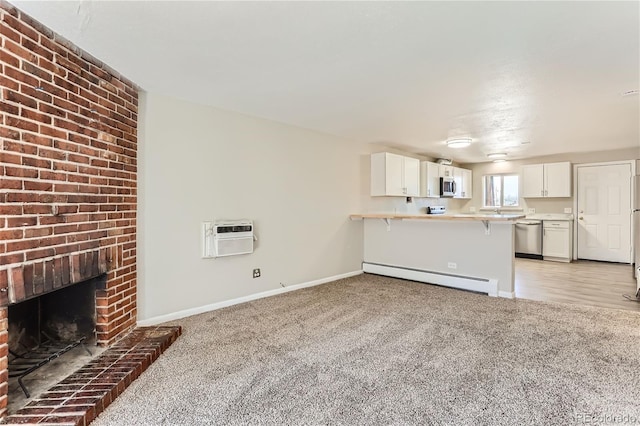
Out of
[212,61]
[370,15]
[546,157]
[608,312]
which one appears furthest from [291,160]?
[546,157]

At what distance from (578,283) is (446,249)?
6.66ft

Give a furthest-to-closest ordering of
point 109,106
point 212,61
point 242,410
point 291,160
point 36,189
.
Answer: point 291,160 < point 109,106 < point 212,61 < point 36,189 < point 242,410

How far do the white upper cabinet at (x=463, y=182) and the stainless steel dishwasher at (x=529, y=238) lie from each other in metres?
1.37

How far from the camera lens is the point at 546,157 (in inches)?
280

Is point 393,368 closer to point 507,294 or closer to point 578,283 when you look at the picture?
point 507,294

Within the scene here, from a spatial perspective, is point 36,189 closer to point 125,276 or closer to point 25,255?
point 25,255

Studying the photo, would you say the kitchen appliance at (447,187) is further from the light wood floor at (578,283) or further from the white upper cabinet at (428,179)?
the light wood floor at (578,283)

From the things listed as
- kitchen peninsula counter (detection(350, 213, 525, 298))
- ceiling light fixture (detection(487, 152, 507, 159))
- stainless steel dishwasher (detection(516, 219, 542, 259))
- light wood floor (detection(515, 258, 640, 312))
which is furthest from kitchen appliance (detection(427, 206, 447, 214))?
kitchen peninsula counter (detection(350, 213, 525, 298))

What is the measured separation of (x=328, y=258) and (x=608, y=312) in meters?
3.32

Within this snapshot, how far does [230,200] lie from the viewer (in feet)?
12.4

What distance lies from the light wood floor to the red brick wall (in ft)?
14.9

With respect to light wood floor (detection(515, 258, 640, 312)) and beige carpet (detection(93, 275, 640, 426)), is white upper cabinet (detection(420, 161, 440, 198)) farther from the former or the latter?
beige carpet (detection(93, 275, 640, 426))

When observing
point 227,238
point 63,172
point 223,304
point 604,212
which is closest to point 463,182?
point 604,212

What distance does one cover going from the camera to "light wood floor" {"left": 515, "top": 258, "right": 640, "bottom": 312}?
158 inches
